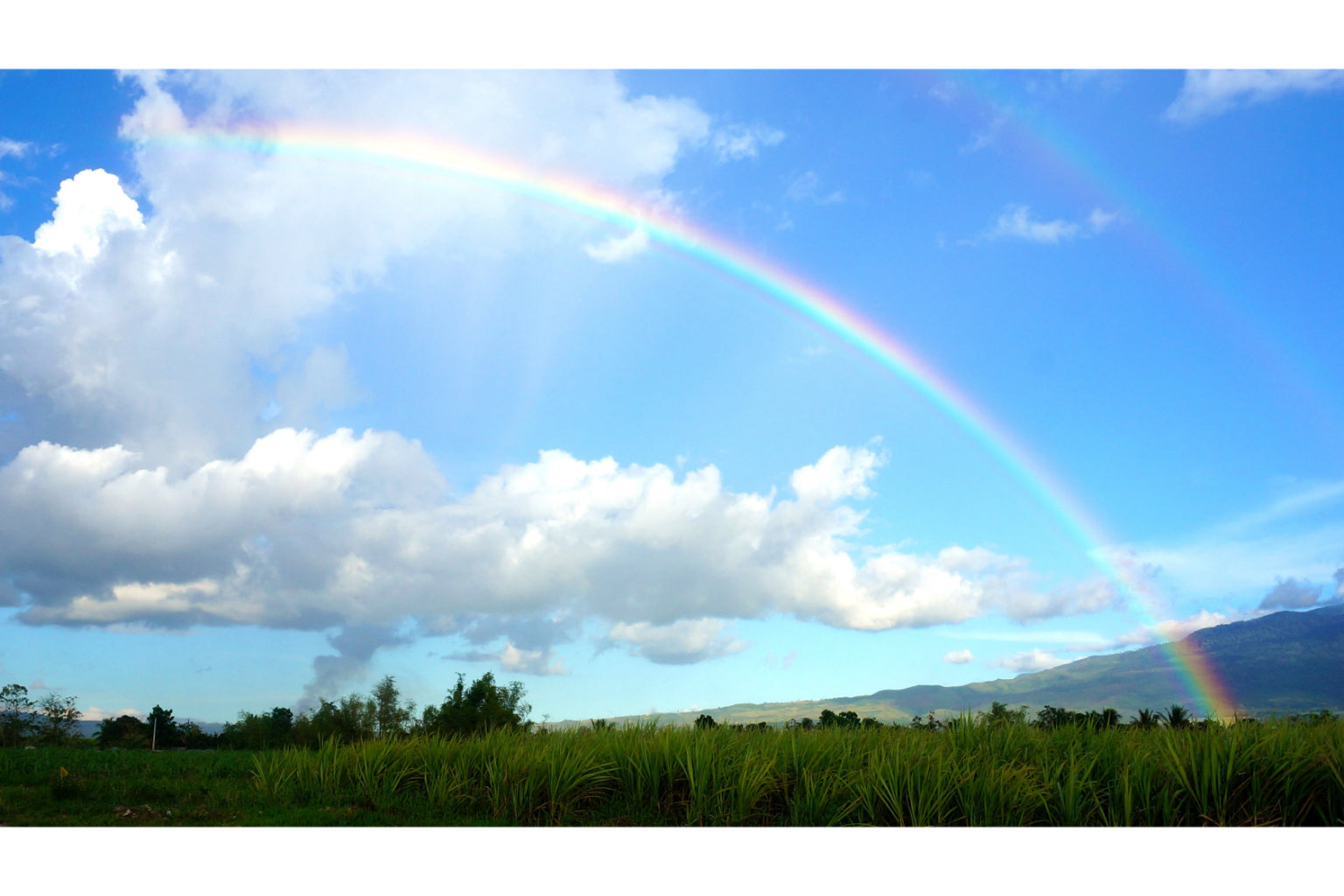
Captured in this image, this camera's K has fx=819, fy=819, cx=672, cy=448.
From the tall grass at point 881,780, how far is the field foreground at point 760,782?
0.07ft

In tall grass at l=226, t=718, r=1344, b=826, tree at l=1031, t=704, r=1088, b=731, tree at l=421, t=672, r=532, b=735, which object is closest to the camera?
tall grass at l=226, t=718, r=1344, b=826

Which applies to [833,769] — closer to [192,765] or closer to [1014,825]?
[1014,825]

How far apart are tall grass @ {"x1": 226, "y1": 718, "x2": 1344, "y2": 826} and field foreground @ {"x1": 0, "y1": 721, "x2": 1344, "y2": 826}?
0.02 meters

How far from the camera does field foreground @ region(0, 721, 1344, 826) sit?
852 cm

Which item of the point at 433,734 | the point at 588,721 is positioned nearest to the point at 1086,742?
the point at 588,721

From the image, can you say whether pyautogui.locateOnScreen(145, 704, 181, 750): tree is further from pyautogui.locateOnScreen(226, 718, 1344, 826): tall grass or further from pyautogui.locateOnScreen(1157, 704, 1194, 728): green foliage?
pyautogui.locateOnScreen(1157, 704, 1194, 728): green foliage

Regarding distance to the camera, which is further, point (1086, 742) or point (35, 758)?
point (35, 758)

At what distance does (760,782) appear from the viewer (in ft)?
28.8

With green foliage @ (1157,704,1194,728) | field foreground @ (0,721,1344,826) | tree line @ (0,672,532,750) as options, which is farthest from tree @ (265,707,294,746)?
green foliage @ (1157,704,1194,728)

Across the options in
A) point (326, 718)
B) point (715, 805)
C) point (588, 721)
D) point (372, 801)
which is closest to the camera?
point (715, 805)

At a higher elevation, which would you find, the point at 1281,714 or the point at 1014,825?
the point at 1281,714

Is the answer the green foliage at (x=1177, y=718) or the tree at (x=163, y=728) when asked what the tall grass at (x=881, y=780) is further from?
the tree at (x=163, y=728)
